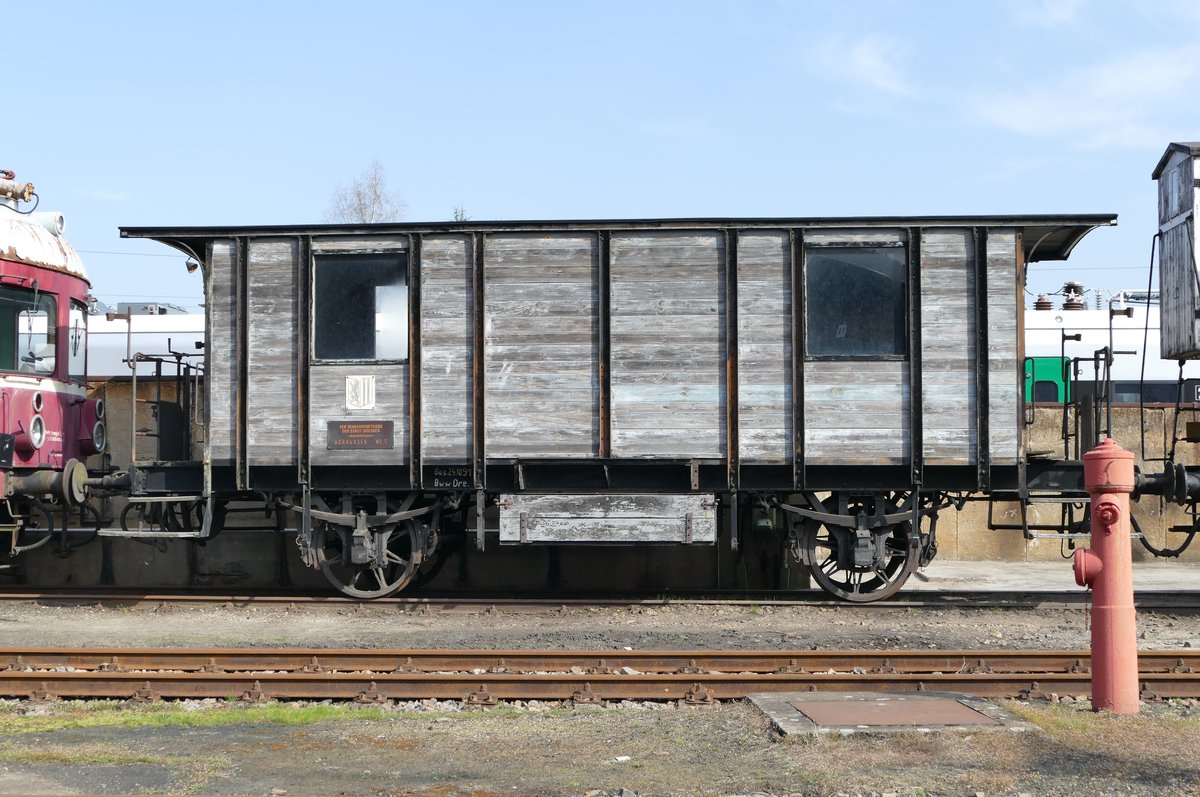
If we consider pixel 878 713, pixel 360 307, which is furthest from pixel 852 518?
pixel 360 307

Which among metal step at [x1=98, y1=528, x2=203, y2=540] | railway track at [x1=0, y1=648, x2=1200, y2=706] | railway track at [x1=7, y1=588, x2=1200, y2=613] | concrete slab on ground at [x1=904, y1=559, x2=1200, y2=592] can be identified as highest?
metal step at [x1=98, y1=528, x2=203, y2=540]

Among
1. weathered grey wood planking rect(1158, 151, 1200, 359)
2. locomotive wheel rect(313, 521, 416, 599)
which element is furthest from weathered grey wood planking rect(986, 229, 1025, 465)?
locomotive wheel rect(313, 521, 416, 599)

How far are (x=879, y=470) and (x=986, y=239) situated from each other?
8.59ft

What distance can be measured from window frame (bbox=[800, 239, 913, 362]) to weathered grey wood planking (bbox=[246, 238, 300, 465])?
17.6 ft

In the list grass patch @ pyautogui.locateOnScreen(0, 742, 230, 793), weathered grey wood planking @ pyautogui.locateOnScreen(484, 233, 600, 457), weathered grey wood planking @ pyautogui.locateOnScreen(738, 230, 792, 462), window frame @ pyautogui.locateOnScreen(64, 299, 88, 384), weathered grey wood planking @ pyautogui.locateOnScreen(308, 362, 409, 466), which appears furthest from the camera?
Answer: window frame @ pyautogui.locateOnScreen(64, 299, 88, 384)

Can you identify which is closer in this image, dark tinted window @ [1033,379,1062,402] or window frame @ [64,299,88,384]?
window frame @ [64,299,88,384]

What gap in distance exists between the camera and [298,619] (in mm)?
11281

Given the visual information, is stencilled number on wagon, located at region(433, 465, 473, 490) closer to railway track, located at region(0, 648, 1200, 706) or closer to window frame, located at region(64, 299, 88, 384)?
railway track, located at region(0, 648, 1200, 706)

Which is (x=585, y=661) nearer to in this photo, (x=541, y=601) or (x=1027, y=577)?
(x=541, y=601)

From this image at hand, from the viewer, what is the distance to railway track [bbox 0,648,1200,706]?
7832 mm

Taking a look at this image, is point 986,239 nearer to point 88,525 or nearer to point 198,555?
point 198,555

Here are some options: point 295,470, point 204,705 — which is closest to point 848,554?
point 295,470

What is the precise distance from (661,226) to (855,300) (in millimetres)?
2170

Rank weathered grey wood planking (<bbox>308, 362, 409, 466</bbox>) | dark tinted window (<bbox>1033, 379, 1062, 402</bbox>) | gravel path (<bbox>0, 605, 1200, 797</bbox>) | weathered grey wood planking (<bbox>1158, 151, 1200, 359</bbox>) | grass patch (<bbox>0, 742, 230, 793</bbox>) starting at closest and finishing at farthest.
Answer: gravel path (<bbox>0, 605, 1200, 797</bbox>), grass patch (<bbox>0, 742, 230, 793</bbox>), weathered grey wood planking (<bbox>308, 362, 409, 466</bbox>), weathered grey wood planking (<bbox>1158, 151, 1200, 359</bbox>), dark tinted window (<bbox>1033, 379, 1062, 402</bbox>)
